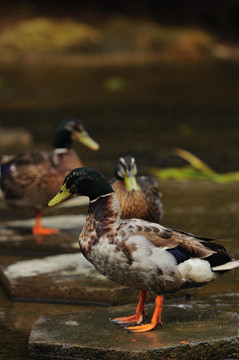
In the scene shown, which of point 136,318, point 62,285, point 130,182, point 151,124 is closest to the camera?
point 136,318

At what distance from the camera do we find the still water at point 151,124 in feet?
16.1

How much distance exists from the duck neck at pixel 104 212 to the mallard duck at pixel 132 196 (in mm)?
1321

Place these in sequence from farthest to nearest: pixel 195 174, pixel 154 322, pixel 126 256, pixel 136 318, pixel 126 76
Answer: pixel 126 76 < pixel 195 174 < pixel 136 318 < pixel 154 322 < pixel 126 256

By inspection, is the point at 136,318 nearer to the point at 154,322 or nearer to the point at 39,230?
the point at 154,322

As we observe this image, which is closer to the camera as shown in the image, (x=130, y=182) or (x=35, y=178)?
(x=130, y=182)

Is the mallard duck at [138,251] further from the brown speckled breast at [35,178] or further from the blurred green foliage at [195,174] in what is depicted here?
the blurred green foliage at [195,174]

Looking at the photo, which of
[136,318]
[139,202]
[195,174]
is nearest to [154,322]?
[136,318]

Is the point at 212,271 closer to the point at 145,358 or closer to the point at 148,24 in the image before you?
the point at 145,358

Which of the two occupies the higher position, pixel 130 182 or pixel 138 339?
pixel 130 182

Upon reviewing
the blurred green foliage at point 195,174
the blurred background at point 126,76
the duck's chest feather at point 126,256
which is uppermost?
the blurred background at point 126,76

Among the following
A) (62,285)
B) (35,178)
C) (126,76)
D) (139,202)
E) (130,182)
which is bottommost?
(62,285)

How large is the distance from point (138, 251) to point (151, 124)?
24.5 ft

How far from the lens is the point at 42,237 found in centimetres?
598

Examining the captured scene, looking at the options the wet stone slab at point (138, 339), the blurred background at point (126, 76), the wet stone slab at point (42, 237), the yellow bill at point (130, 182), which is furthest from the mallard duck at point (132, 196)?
the blurred background at point (126, 76)
